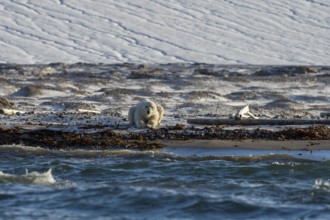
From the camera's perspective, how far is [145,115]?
1464cm

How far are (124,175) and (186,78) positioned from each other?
14.7 m

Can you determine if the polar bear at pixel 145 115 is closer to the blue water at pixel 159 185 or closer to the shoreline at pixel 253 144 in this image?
the shoreline at pixel 253 144

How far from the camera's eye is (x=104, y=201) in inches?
395

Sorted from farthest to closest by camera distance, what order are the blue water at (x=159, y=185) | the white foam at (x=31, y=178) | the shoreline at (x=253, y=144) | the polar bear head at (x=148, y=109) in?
the polar bear head at (x=148, y=109)
the shoreline at (x=253, y=144)
the white foam at (x=31, y=178)
the blue water at (x=159, y=185)

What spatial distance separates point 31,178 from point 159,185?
1368 mm

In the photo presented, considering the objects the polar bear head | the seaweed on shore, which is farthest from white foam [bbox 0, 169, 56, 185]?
the polar bear head

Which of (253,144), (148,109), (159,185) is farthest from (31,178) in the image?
(148,109)

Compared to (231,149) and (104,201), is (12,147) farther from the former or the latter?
(104,201)

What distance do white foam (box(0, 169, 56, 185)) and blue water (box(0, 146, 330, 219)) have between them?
0.03ft

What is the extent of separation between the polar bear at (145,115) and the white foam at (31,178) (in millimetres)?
3386

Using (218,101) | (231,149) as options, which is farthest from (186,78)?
(231,149)

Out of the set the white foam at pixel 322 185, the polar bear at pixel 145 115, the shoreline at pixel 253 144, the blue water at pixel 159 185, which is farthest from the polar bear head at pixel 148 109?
the white foam at pixel 322 185

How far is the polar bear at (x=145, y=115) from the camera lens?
47.8 feet

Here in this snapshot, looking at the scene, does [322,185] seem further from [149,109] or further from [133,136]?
[149,109]
